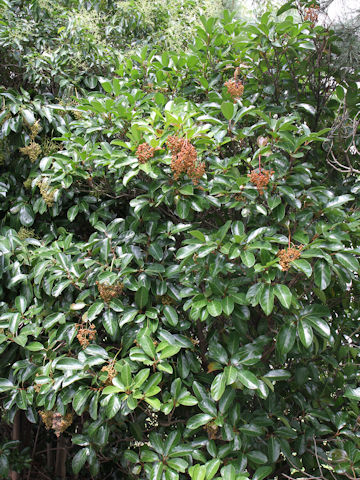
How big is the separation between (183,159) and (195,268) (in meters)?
0.39

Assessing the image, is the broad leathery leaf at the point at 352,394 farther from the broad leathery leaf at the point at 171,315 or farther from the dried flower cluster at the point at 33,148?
the dried flower cluster at the point at 33,148

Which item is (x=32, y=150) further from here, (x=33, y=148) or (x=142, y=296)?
(x=142, y=296)

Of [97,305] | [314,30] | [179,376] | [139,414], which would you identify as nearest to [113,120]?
[97,305]

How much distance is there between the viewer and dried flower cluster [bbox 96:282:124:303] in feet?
5.02

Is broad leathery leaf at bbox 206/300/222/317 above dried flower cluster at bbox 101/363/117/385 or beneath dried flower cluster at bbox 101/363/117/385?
above

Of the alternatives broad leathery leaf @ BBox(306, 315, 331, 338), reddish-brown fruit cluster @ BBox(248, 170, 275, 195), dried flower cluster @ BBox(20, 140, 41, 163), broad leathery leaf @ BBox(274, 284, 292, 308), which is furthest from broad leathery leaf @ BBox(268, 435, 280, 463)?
dried flower cluster @ BBox(20, 140, 41, 163)

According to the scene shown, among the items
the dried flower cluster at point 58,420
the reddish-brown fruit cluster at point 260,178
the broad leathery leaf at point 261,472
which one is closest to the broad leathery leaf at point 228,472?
the broad leathery leaf at point 261,472

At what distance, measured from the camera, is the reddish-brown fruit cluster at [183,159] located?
4.52 ft

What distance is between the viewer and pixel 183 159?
54.3 inches

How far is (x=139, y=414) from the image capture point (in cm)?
168

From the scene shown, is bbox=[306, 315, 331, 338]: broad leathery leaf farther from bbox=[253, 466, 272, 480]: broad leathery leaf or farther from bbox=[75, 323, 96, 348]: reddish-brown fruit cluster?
bbox=[75, 323, 96, 348]: reddish-brown fruit cluster

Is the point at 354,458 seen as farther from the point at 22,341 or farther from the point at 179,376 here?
the point at 22,341

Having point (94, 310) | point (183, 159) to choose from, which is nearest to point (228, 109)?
point (183, 159)

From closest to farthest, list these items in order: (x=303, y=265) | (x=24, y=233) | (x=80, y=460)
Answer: (x=303, y=265) < (x=80, y=460) < (x=24, y=233)
